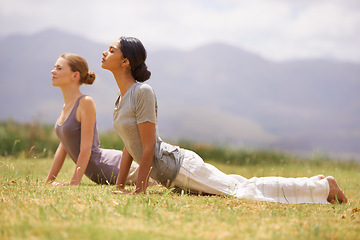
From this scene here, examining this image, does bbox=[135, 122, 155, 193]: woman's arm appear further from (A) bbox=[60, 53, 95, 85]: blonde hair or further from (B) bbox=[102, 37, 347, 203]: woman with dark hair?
(A) bbox=[60, 53, 95, 85]: blonde hair

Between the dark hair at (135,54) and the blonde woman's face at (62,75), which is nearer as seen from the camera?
the dark hair at (135,54)

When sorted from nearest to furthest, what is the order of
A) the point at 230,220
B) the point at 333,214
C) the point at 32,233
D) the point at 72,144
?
the point at 32,233
the point at 230,220
the point at 333,214
the point at 72,144

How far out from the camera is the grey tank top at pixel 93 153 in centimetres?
565

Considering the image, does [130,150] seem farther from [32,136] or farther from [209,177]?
[32,136]

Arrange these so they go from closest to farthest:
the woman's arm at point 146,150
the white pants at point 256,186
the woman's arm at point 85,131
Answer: the woman's arm at point 146,150 → the white pants at point 256,186 → the woman's arm at point 85,131

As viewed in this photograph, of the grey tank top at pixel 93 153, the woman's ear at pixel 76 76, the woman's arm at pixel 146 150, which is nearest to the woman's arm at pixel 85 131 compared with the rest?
the grey tank top at pixel 93 153

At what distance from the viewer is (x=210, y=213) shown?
3.55 meters

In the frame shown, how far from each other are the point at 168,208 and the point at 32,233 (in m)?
1.31

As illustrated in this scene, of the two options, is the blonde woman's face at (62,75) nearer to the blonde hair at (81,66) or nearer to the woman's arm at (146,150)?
the blonde hair at (81,66)

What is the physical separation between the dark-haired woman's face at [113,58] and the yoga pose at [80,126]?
4.11 ft

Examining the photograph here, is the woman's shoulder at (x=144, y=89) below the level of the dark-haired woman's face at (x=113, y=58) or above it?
below

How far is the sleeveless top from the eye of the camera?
4.25m

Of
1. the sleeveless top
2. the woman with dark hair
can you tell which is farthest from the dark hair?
the sleeveless top

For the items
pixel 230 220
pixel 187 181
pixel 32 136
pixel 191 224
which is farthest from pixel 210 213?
pixel 32 136
